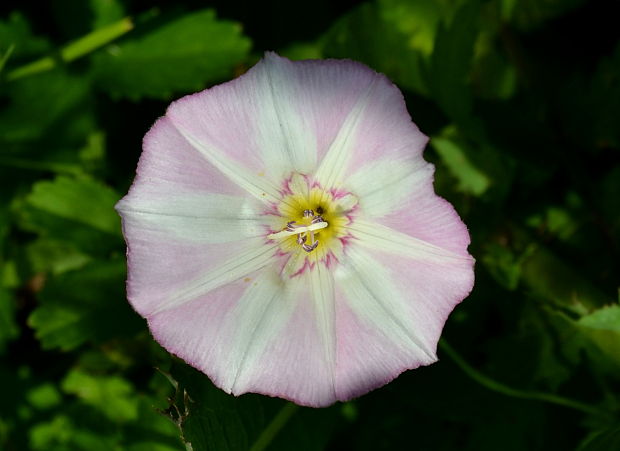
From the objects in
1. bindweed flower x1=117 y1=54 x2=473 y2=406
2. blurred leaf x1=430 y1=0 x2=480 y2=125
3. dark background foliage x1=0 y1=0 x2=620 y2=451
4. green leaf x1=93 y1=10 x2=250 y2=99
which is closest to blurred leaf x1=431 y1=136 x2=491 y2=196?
dark background foliage x1=0 y1=0 x2=620 y2=451

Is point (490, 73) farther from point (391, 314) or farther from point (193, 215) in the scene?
point (193, 215)

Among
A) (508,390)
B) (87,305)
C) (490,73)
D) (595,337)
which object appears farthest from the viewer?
(490,73)

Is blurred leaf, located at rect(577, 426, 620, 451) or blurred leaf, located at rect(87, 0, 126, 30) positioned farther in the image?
blurred leaf, located at rect(87, 0, 126, 30)

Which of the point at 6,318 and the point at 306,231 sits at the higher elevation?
the point at 6,318

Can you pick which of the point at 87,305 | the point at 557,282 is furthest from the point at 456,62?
the point at 87,305

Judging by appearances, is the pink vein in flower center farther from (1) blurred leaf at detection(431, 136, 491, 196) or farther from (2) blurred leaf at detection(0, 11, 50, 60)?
(2) blurred leaf at detection(0, 11, 50, 60)

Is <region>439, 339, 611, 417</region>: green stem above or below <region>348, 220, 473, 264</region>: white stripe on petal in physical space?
below

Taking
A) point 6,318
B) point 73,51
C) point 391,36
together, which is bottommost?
point 6,318

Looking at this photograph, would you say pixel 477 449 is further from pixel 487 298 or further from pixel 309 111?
pixel 309 111
